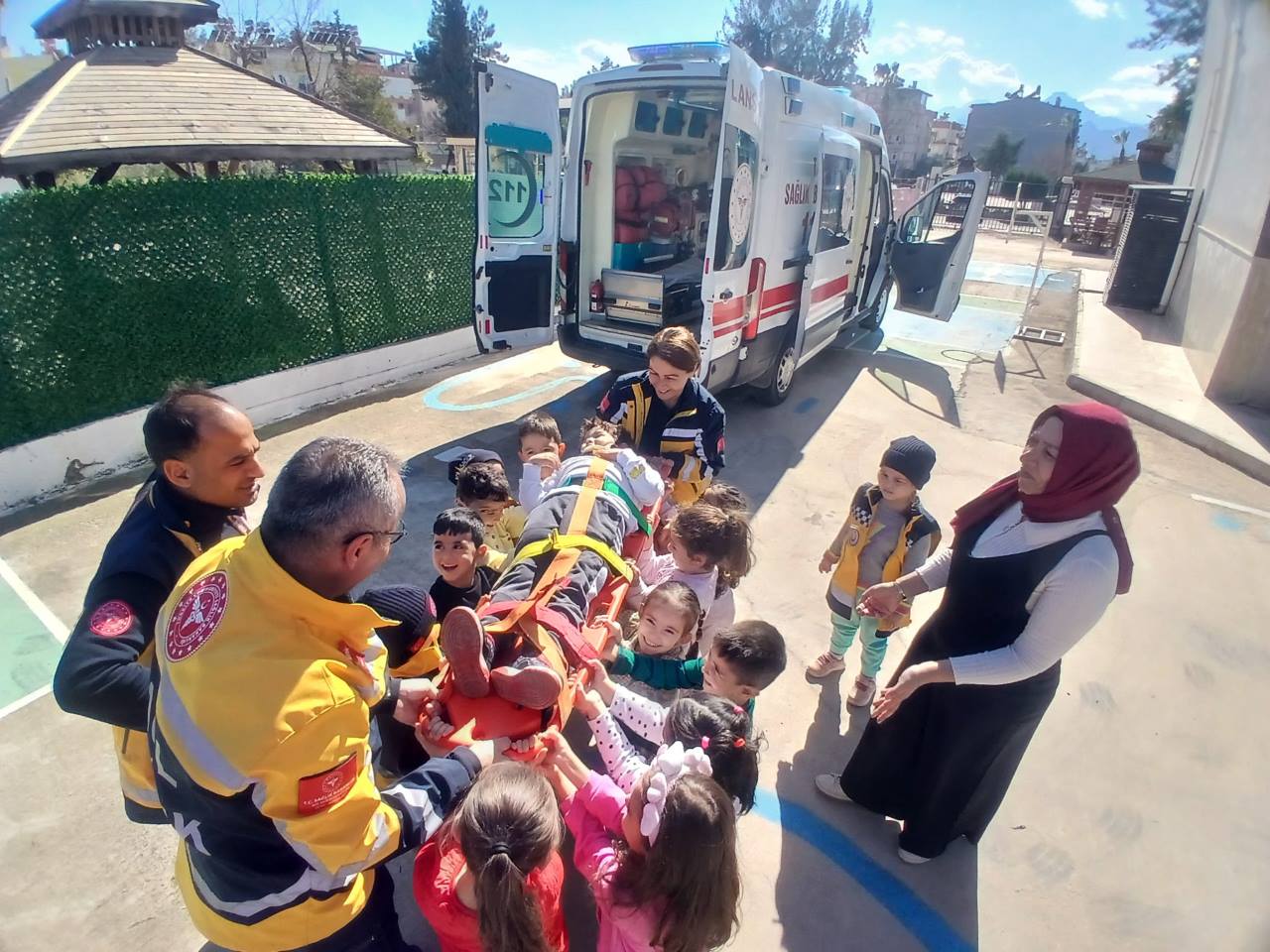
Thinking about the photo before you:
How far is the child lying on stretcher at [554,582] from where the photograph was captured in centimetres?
177

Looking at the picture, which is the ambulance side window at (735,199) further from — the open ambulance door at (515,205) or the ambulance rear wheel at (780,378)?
the open ambulance door at (515,205)

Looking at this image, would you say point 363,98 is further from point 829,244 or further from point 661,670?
point 661,670

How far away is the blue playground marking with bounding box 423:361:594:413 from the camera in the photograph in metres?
6.71

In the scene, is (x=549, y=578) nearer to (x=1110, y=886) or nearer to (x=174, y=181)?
(x=1110, y=886)

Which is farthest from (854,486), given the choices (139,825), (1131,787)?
(139,825)

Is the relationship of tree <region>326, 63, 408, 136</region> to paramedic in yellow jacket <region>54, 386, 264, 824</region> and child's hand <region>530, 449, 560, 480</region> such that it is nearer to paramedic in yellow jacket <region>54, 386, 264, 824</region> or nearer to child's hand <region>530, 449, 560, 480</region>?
child's hand <region>530, 449, 560, 480</region>

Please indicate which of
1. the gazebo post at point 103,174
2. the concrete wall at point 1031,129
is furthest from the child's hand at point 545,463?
the concrete wall at point 1031,129

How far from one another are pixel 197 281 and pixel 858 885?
626cm

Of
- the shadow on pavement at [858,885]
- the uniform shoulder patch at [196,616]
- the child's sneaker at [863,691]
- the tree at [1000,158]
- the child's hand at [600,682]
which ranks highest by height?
the tree at [1000,158]

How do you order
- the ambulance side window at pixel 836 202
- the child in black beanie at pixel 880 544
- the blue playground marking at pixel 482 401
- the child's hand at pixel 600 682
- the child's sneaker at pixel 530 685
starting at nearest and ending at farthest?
the child's sneaker at pixel 530 685 < the child's hand at pixel 600 682 < the child in black beanie at pixel 880 544 < the ambulance side window at pixel 836 202 < the blue playground marking at pixel 482 401

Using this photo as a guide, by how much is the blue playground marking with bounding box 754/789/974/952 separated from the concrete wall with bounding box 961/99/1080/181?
58.4 metres

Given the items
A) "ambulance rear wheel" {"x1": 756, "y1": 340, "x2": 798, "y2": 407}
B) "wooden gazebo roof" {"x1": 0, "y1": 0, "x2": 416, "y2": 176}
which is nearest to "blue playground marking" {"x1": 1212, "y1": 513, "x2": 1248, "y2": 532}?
"ambulance rear wheel" {"x1": 756, "y1": 340, "x2": 798, "y2": 407}

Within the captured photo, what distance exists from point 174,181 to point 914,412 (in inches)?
Answer: 270

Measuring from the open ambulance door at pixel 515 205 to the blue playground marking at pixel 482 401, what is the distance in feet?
2.38
